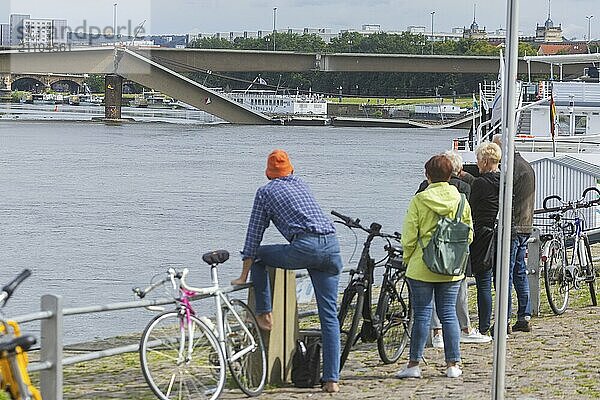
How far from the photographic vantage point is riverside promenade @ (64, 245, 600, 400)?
673 cm

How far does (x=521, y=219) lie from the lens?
8.55 m

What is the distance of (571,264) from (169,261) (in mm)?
14188

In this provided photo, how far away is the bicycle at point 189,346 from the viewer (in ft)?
19.7

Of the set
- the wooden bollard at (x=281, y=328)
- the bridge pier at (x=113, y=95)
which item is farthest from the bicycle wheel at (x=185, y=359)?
the bridge pier at (x=113, y=95)

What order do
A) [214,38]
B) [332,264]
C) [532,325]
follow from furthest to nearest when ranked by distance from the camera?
[214,38]
[532,325]
[332,264]

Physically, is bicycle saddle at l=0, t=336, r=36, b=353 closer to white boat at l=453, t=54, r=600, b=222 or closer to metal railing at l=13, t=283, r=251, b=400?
metal railing at l=13, t=283, r=251, b=400

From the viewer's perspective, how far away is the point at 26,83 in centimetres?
9612

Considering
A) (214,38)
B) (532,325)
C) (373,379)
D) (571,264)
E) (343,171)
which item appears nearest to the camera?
(373,379)

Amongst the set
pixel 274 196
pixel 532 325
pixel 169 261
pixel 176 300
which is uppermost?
pixel 274 196

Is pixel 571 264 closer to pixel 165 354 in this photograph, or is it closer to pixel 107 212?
pixel 165 354

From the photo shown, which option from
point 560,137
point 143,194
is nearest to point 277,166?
point 560,137

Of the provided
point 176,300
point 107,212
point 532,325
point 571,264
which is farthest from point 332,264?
point 107,212

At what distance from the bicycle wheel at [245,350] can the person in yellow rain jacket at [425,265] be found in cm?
100

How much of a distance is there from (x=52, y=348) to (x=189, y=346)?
2.73 ft
